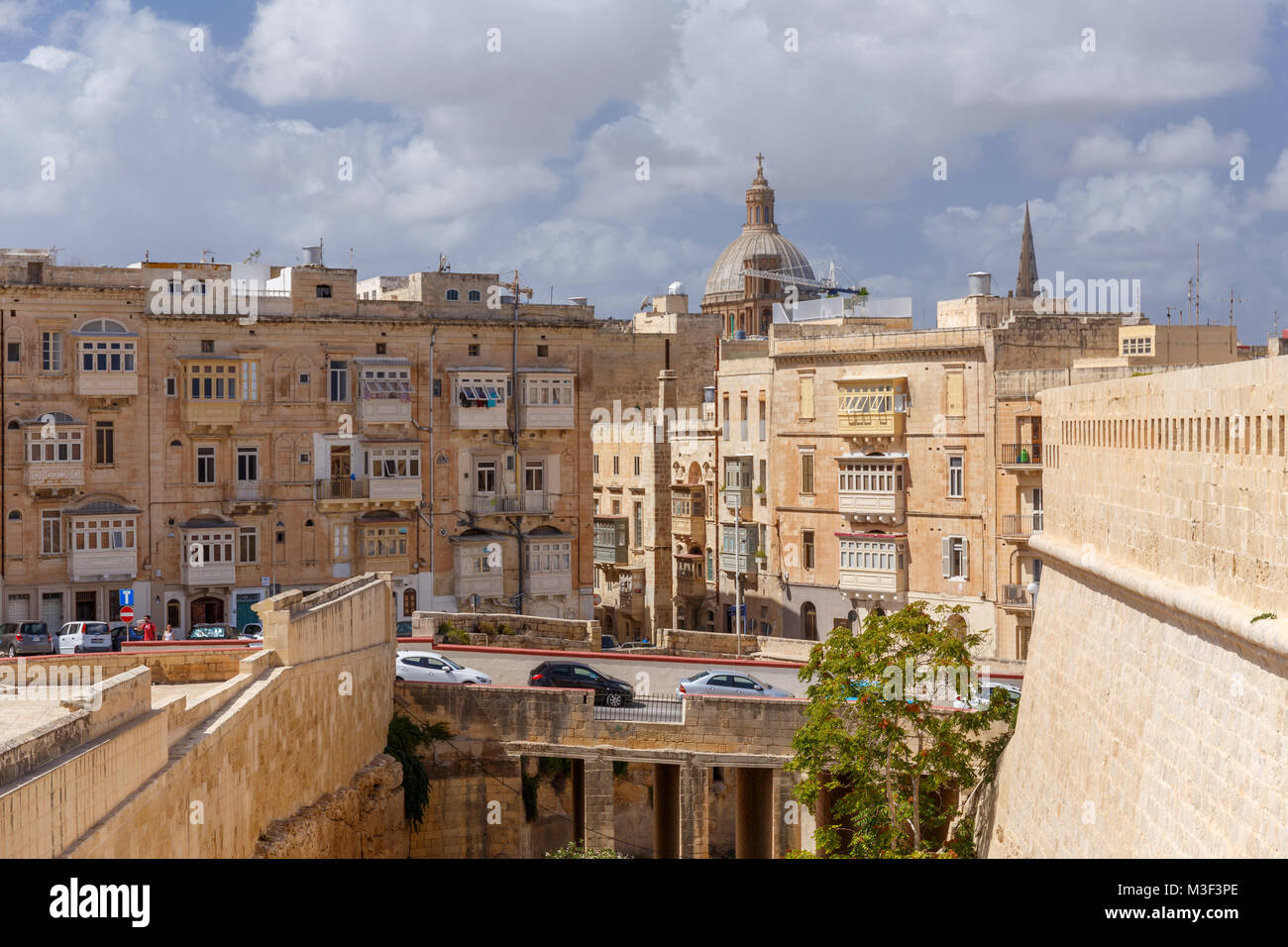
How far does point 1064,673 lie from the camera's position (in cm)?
2256

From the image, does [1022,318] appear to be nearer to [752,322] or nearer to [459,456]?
[459,456]

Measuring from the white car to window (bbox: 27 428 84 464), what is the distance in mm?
14923

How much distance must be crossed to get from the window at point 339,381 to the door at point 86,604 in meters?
8.23

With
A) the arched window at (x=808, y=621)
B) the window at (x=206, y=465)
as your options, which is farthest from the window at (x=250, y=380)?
the arched window at (x=808, y=621)

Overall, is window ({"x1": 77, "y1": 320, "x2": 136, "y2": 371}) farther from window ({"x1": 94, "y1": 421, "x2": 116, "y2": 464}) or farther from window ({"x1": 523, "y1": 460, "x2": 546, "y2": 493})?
window ({"x1": 523, "y1": 460, "x2": 546, "y2": 493})

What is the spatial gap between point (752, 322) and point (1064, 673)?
236 ft

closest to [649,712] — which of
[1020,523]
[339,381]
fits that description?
[339,381]

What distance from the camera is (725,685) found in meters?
33.7

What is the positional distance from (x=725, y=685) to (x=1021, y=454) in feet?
55.5

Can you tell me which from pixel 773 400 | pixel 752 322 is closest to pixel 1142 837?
pixel 773 400

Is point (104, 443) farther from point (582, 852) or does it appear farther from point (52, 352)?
point (582, 852)

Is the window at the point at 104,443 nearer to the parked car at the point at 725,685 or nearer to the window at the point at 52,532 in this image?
the window at the point at 52,532

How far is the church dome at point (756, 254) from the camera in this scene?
9819 cm

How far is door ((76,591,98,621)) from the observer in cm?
4400
